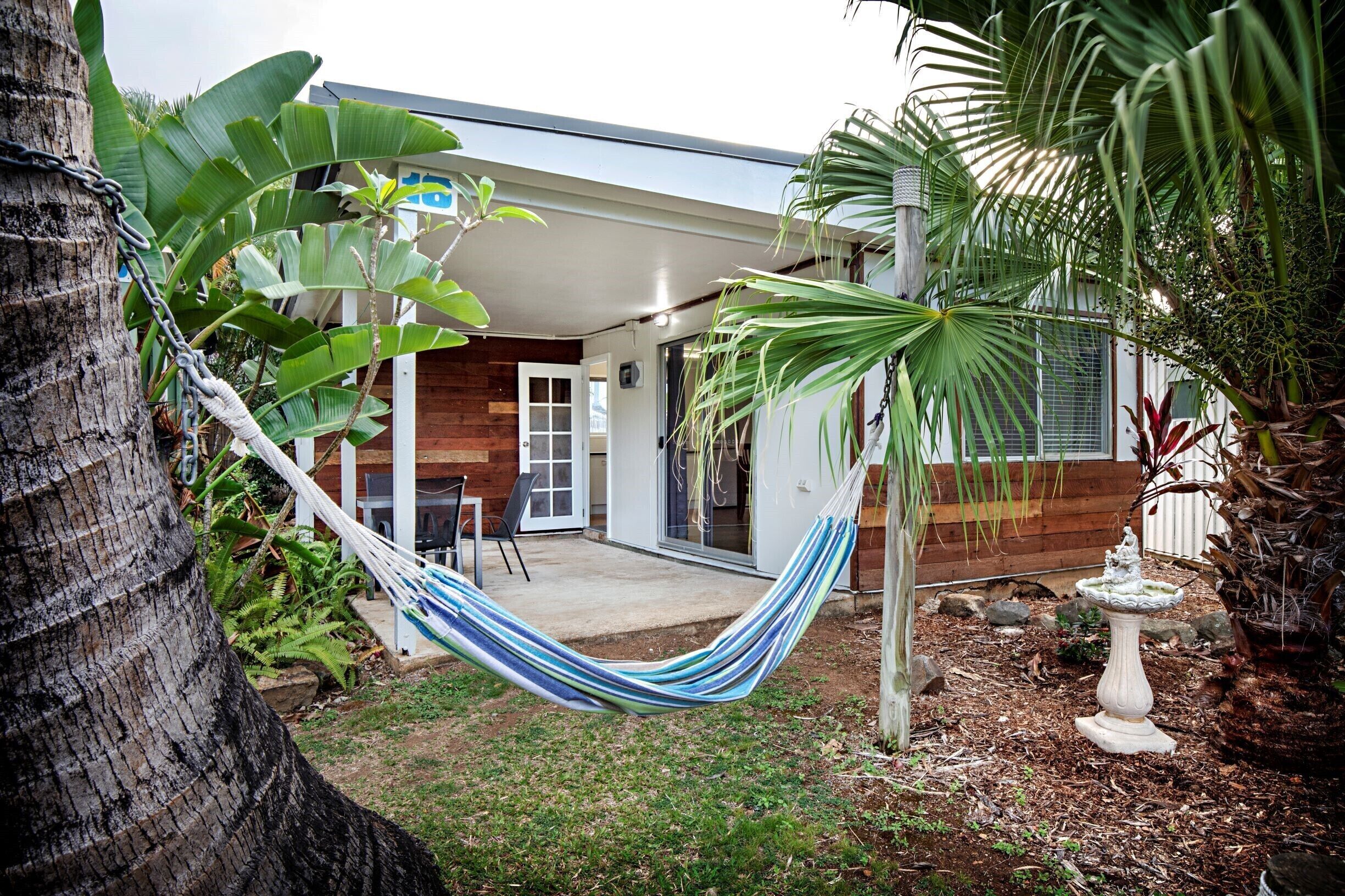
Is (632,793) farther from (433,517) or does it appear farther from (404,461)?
(433,517)

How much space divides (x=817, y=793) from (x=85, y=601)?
202cm

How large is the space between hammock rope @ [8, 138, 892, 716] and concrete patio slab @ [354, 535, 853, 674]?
5.50ft

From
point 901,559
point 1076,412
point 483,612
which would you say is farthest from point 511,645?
point 1076,412

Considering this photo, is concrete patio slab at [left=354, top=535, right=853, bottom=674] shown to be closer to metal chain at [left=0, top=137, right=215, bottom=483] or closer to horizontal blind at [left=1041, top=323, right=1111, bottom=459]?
metal chain at [left=0, top=137, right=215, bottom=483]

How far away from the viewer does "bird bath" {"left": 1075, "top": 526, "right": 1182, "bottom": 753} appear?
2574 millimetres

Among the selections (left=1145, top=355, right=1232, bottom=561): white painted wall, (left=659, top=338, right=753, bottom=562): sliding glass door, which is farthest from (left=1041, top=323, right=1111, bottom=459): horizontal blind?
(left=659, top=338, right=753, bottom=562): sliding glass door

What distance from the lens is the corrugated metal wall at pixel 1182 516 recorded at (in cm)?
631

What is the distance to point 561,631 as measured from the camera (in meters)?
3.68

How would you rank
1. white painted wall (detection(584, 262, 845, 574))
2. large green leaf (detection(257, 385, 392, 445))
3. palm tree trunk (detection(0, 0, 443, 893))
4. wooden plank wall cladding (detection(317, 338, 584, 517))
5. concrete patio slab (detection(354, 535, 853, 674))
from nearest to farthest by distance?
palm tree trunk (detection(0, 0, 443, 893)), large green leaf (detection(257, 385, 392, 445)), concrete patio slab (detection(354, 535, 853, 674)), white painted wall (detection(584, 262, 845, 574)), wooden plank wall cladding (detection(317, 338, 584, 517))

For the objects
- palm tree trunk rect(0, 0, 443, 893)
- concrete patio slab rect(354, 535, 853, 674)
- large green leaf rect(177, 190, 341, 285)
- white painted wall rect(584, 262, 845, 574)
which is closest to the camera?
palm tree trunk rect(0, 0, 443, 893)

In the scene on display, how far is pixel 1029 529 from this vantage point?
529cm

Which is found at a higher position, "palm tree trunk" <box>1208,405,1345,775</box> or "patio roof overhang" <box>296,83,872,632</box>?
"patio roof overhang" <box>296,83,872,632</box>

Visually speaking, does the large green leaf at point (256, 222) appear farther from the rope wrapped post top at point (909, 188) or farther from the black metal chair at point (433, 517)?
the rope wrapped post top at point (909, 188)

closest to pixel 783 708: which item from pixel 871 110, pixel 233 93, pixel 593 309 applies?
pixel 871 110
